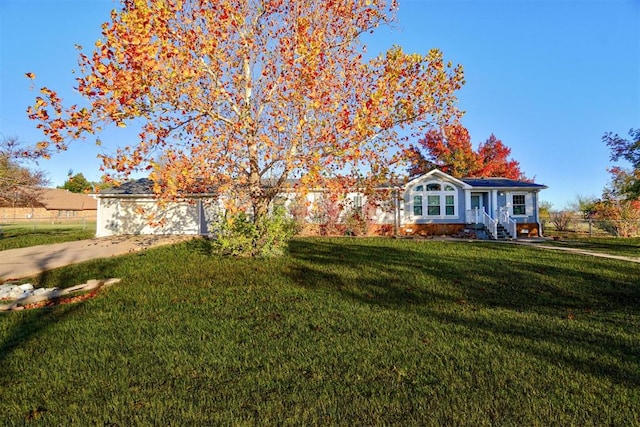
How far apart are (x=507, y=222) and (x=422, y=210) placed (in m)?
4.89

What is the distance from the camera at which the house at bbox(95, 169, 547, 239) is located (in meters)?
22.4

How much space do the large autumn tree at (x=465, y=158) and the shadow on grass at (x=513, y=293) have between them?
24.5m

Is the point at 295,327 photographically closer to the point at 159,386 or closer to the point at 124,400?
the point at 159,386

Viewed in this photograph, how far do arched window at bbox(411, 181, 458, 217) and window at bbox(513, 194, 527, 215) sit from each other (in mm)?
3935

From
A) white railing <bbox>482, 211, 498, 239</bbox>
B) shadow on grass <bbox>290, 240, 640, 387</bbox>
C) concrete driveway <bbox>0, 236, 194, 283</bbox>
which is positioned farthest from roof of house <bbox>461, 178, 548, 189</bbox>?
concrete driveway <bbox>0, 236, 194, 283</bbox>

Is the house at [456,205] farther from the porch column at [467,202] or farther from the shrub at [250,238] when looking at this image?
the shrub at [250,238]

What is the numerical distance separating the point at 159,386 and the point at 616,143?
70.0 feet

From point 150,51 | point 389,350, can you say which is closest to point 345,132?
point 150,51

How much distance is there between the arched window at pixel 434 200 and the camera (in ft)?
77.6

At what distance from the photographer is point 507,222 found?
22.0 meters

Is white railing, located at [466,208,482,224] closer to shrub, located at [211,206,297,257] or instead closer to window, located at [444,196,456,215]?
window, located at [444,196,456,215]

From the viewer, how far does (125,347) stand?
15.8 feet

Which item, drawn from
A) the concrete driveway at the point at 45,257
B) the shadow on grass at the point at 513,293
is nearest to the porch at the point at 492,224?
the shadow on grass at the point at 513,293

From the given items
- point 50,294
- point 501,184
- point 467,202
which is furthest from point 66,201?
point 501,184
